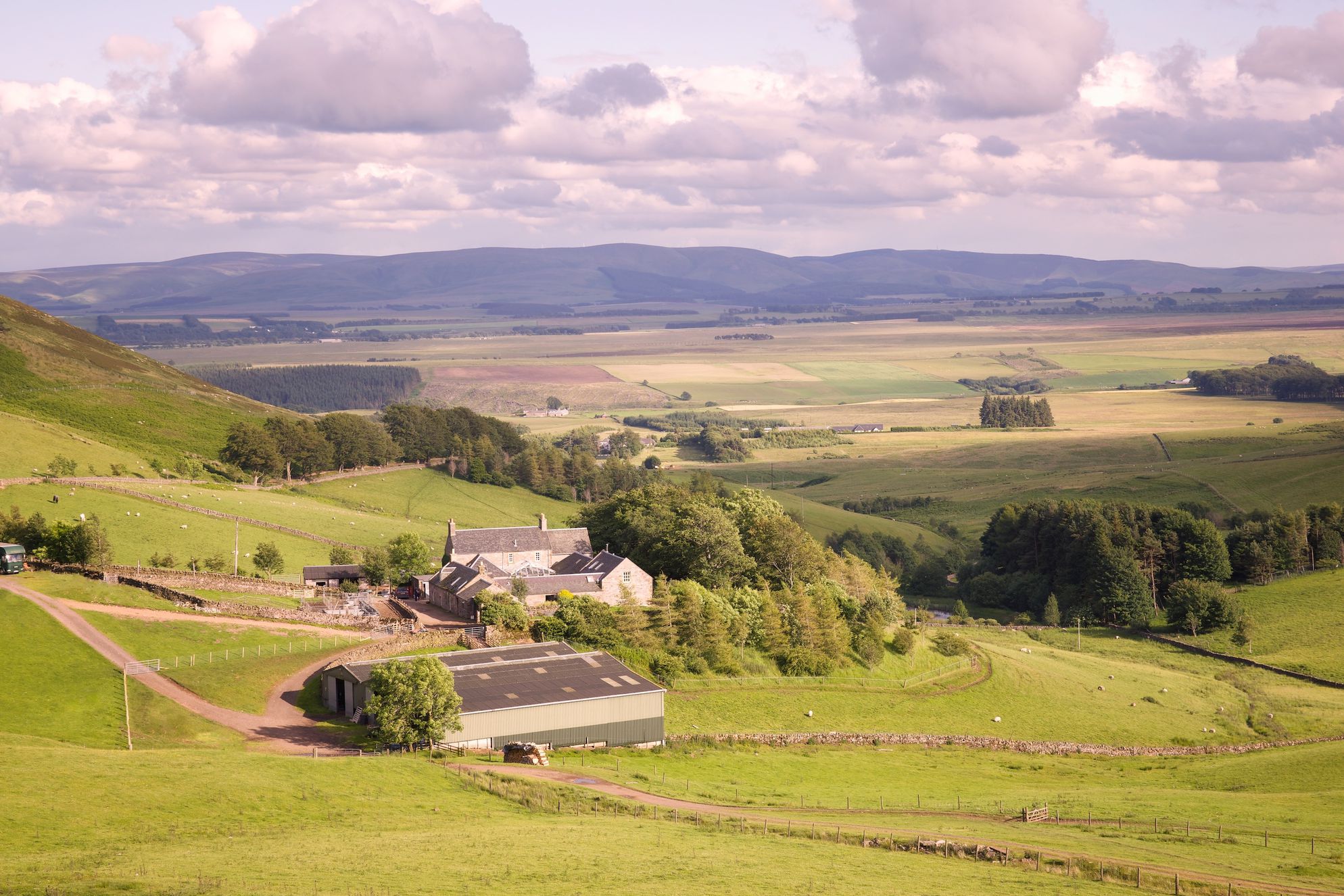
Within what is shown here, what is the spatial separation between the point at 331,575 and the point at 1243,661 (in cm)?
7009

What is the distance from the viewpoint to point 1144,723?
77.7m

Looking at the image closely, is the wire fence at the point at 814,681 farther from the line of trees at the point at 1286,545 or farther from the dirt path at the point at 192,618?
the line of trees at the point at 1286,545

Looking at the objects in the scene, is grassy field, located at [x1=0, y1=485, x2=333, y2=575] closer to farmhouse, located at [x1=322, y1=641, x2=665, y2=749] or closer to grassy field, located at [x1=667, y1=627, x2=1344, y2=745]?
farmhouse, located at [x1=322, y1=641, x2=665, y2=749]

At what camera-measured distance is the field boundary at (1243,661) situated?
289 feet

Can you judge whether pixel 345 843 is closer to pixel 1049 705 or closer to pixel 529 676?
pixel 529 676

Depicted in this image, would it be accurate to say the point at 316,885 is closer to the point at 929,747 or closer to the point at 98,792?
the point at 98,792

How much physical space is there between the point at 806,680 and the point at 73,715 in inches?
1660

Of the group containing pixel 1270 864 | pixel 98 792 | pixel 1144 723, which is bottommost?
pixel 1144 723

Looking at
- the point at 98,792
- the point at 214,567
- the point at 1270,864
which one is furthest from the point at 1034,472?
the point at 98,792

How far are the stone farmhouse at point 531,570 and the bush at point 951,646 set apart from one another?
2144 cm

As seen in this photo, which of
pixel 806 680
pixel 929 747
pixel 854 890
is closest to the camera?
pixel 854 890

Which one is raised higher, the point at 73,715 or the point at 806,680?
the point at 73,715

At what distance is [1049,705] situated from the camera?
80.1 m

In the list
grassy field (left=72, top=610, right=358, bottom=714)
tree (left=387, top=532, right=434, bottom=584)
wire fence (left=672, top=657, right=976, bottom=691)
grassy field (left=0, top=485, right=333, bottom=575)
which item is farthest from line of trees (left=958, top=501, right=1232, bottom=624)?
grassy field (left=72, top=610, right=358, bottom=714)
